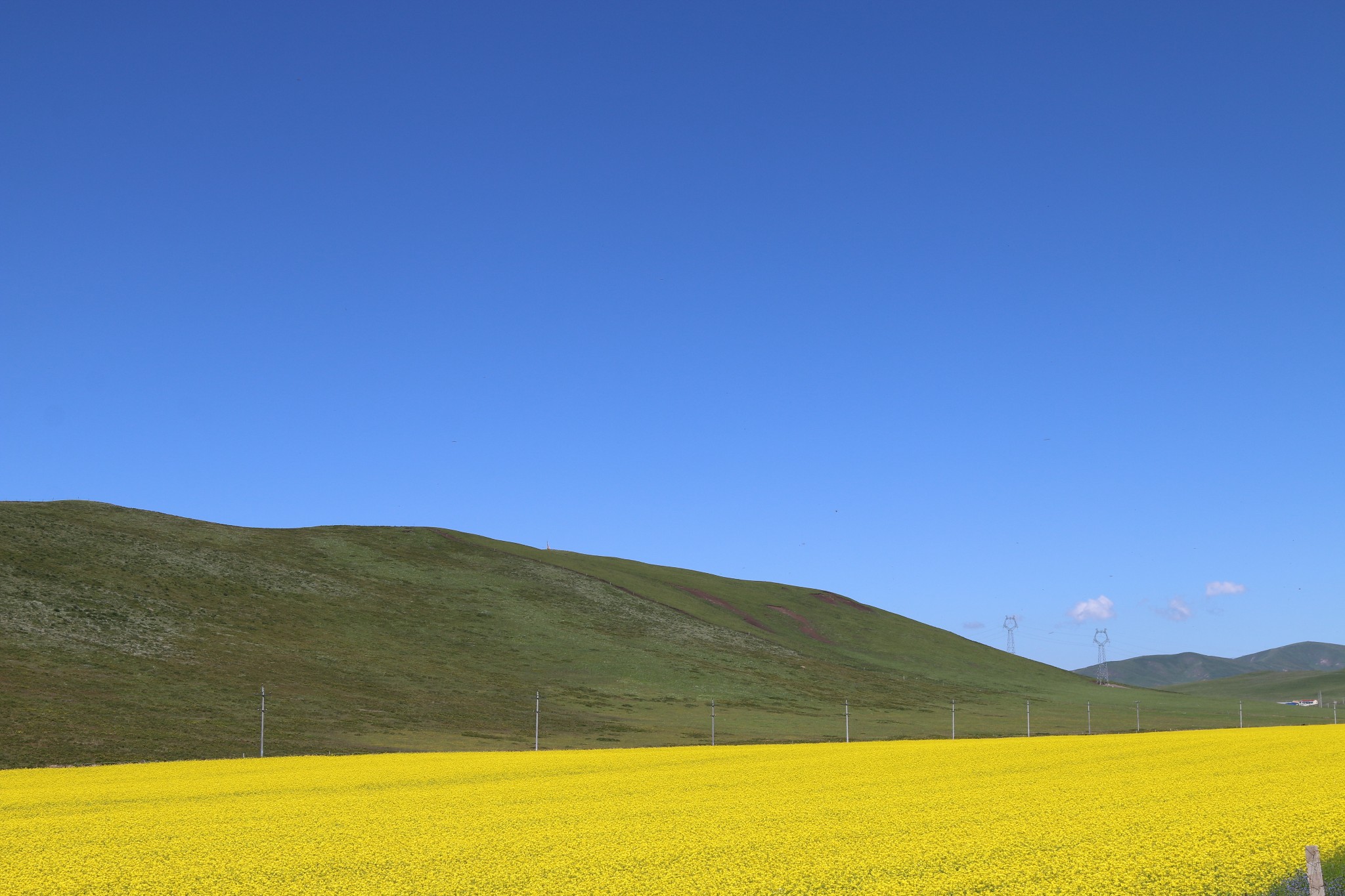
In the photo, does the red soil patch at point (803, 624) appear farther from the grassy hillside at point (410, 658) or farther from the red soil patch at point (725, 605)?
the red soil patch at point (725, 605)

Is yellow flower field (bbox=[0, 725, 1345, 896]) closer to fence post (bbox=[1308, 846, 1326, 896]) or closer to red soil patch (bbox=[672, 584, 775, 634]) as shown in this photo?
fence post (bbox=[1308, 846, 1326, 896])

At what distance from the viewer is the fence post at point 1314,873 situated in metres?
10.8

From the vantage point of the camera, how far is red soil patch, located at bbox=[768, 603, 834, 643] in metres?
146

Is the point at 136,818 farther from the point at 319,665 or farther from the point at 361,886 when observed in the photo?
the point at 319,665

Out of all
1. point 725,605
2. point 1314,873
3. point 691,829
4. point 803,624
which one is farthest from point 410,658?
point 1314,873

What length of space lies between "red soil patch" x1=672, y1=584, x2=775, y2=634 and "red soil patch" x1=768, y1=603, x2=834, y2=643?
683 cm

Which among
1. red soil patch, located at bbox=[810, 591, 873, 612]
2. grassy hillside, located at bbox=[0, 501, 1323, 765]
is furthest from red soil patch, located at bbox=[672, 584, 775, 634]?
red soil patch, located at bbox=[810, 591, 873, 612]

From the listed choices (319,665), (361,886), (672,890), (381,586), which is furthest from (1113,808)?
(381,586)

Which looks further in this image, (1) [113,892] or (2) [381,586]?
(2) [381,586]

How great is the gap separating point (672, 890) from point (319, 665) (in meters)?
74.5

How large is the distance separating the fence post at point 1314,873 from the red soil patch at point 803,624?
135 meters

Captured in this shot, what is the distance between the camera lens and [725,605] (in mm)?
151750

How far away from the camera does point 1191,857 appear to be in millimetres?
16750

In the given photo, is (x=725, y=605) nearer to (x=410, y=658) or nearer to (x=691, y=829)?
(x=410, y=658)
